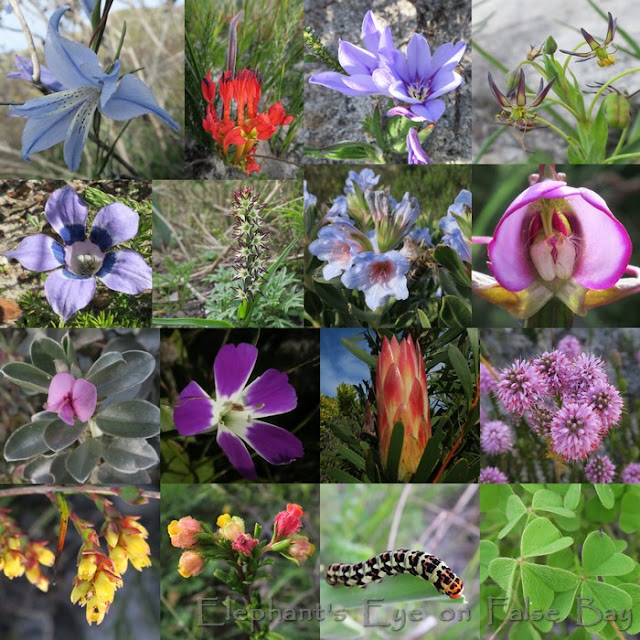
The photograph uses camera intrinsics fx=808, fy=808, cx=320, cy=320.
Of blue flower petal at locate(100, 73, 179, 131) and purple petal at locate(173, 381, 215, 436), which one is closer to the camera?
blue flower petal at locate(100, 73, 179, 131)

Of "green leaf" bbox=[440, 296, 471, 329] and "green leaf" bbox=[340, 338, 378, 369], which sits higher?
"green leaf" bbox=[440, 296, 471, 329]

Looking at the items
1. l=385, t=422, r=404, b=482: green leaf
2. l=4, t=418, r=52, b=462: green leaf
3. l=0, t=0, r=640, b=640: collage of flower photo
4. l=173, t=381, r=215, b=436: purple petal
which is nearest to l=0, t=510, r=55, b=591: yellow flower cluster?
l=0, t=0, r=640, b=640: collage of flower photo

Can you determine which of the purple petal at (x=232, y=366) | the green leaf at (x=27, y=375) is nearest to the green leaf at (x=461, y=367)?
the purple petal at (x=232, y=366)

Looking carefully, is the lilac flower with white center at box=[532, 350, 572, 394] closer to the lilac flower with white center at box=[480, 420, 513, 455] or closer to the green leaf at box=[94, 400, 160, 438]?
the lilac flower with white center at box=[480, 420, 513, 455]

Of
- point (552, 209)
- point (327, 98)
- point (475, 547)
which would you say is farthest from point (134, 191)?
point (475, 547)

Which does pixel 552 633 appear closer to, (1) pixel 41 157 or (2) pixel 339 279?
(2) pixel 339 279

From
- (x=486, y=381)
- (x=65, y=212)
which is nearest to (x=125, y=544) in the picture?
(x=65, y=212)

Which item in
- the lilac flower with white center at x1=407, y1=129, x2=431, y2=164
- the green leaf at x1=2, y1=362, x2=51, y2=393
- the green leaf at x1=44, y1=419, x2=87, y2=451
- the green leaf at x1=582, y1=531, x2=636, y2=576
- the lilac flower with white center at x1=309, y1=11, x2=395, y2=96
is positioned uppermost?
the lilac flower with white center at x1=309, y1=11, x2=395, y2=96
